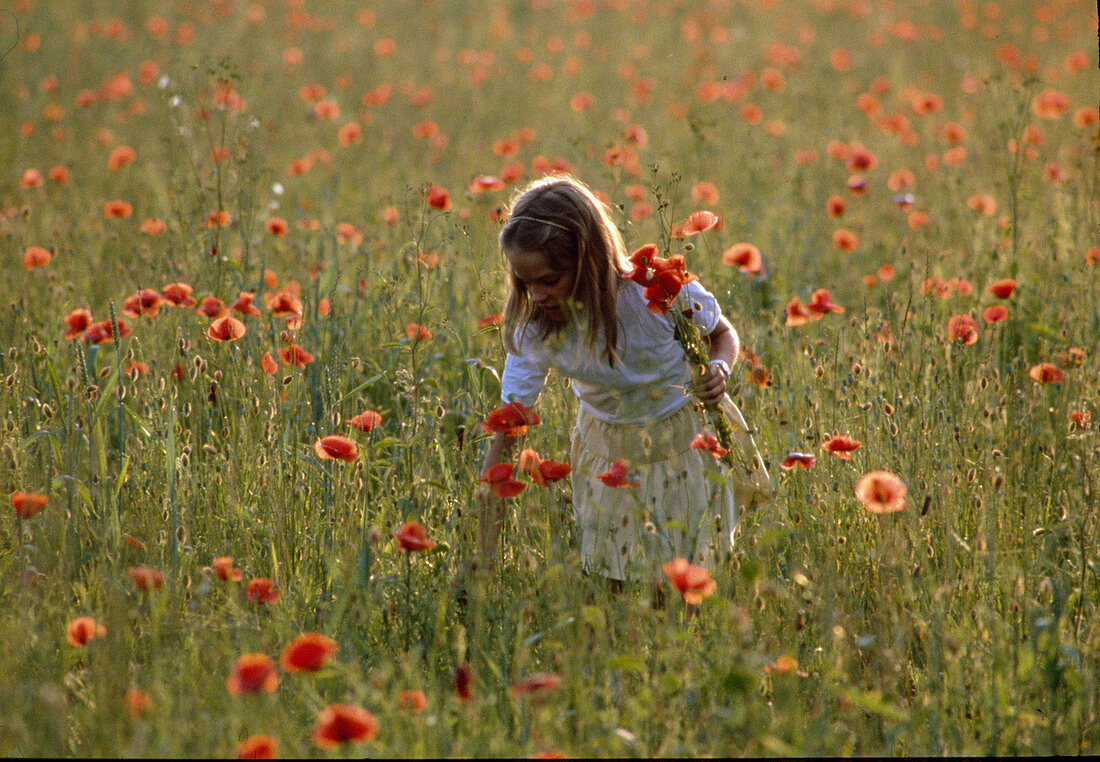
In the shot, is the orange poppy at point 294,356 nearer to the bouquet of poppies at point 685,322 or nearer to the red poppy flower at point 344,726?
the bouquet of poppies at point 685,322

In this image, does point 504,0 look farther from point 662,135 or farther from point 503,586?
point 503,586

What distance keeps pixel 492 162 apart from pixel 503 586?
383cm

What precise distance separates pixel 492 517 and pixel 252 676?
2.79 ft

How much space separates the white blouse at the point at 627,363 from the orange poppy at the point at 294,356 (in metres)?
0.50

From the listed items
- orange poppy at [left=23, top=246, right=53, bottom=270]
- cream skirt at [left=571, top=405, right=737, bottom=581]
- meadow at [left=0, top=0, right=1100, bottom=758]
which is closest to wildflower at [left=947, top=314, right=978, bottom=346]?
meadow at [left=0, top=0, right=1100, bottom=758]

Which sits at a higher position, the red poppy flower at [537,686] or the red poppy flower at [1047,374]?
the red poppy flower at [1047,374]

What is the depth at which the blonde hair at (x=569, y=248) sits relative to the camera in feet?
7.10

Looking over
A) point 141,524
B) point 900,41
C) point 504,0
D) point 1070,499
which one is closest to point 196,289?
point 141,524

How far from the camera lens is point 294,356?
2.41m

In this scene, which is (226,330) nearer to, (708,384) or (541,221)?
(541,221)

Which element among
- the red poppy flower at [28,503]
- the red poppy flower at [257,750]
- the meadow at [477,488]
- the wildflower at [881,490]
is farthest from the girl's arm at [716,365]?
the red poppy flower at [28,503]

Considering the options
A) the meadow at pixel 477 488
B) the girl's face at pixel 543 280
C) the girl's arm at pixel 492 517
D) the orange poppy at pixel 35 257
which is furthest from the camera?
the orange poppy at pixel 35 257

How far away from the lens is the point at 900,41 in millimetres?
8477

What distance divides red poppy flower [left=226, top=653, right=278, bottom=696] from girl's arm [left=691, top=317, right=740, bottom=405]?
3.55ft
